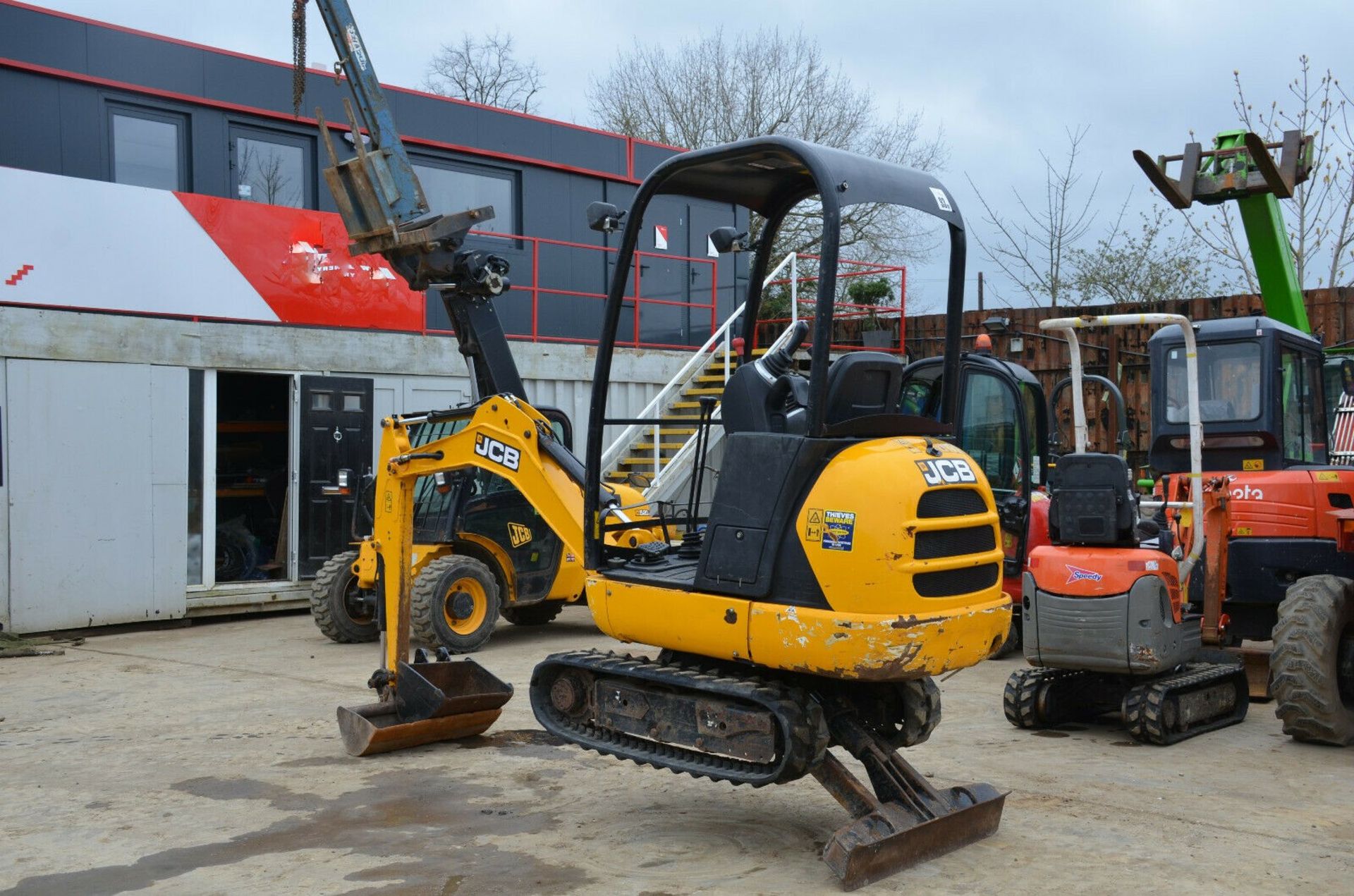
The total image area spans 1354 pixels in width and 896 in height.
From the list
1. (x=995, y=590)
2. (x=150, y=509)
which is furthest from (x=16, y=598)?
(x=995, y=590)

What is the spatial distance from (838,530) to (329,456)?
9.93 m

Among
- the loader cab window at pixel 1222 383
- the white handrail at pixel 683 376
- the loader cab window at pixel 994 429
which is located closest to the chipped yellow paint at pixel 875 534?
the loader cab window at pixel 1222 383

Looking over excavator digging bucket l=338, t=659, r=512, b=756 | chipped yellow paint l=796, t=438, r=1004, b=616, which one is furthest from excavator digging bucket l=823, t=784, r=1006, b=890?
excavator digging bucket l=338, t=659, r=512, b=756

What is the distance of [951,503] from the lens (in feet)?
16.9

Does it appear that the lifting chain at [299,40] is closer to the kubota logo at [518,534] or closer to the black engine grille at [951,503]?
the kubota logo at [518,534]

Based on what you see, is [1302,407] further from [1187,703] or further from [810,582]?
[810,582]

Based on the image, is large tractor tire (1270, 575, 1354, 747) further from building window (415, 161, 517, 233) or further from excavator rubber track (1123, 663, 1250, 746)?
building window (415, 161, 517, 233)

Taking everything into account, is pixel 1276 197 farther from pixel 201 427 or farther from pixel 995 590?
pixel 201 427

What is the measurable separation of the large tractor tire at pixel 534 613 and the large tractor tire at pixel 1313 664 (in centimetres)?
675

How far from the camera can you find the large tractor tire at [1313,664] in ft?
23.6

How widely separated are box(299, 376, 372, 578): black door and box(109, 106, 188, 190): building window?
262 cm

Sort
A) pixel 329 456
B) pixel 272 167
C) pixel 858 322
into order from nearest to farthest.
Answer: pixel 329 456, pixel 272 167, pixel 858 322

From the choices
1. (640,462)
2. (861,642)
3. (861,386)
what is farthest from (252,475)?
(861,642)

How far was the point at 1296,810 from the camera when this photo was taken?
6.11 meters
